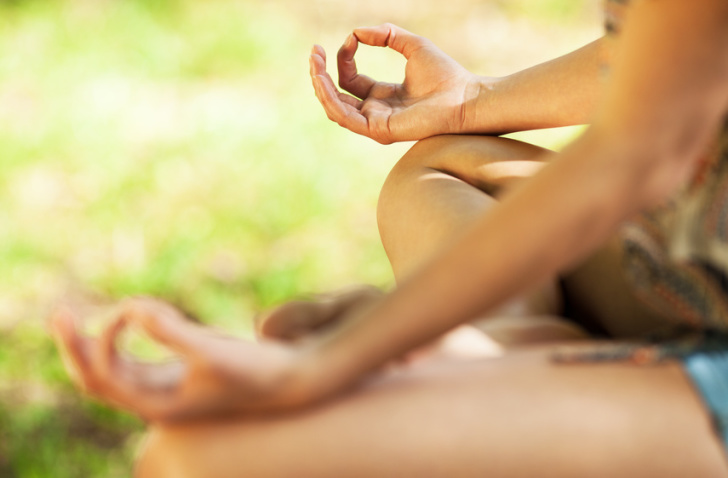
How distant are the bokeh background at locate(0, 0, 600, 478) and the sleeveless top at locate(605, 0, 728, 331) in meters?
1.08

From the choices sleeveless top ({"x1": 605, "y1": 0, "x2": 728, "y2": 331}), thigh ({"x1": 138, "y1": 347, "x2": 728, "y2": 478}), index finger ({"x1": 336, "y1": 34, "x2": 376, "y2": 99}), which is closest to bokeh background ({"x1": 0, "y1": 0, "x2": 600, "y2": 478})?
index finger ({"x1": 336, "y1": 34, "x2": 376, "y2": 99})

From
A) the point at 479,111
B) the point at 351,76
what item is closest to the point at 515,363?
the point at 479,111

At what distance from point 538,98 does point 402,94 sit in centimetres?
20

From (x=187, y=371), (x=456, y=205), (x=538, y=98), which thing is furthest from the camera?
(x=538, y=98)

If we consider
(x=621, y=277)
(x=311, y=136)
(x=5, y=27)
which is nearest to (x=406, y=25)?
(x=311, y=136)

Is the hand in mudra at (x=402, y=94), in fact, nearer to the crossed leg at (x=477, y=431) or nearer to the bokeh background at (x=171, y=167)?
the crossed leg at (x=477, y=431)

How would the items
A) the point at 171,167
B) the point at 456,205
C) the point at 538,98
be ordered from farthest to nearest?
1. the point at 171,167
2. the point at 538,98
3. the point at 456,205

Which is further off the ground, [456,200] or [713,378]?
[456,200]

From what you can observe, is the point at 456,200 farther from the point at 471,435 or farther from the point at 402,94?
the point at 471,435

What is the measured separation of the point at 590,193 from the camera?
679 mm

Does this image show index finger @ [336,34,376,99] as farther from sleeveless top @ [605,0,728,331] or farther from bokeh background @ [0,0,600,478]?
bokeh background @ [0,0,600,478]

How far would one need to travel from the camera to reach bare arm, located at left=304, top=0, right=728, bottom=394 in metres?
0.67

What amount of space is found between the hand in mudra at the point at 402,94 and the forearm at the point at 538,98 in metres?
0.02

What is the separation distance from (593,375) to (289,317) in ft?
0.86
